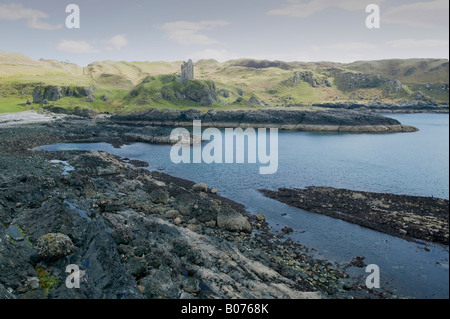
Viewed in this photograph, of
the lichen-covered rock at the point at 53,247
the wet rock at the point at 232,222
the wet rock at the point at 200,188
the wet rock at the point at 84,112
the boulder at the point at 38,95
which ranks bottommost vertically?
the wet rock at the point at 232,222

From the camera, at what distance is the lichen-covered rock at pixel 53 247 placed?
19.7 m

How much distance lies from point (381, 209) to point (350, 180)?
15881 mm

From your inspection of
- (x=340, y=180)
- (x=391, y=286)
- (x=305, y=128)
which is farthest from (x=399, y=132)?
(x=391, y=286)

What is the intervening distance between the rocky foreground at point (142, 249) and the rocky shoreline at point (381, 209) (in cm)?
1068

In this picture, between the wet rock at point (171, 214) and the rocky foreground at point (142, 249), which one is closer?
the rocky foreground at point (142, 249)

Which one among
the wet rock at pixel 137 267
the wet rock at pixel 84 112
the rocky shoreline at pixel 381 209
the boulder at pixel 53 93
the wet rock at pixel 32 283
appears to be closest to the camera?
the wet rock at pixel 32 283

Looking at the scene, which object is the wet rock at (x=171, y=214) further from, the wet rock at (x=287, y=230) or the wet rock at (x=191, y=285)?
the wet rock at (x=191, y=285)

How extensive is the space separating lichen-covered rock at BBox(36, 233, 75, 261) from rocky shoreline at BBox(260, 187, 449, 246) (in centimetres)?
3117

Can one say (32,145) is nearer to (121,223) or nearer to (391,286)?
(121,223)

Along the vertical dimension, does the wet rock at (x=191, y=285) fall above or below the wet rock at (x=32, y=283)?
below

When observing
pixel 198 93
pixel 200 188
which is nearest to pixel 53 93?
pixel 198 93

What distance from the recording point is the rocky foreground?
17844 millimetres

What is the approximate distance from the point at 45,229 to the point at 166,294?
13661 mm

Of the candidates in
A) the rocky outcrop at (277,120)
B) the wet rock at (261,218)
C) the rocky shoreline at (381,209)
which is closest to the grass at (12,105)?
the rocky outcrop at (277,120)
